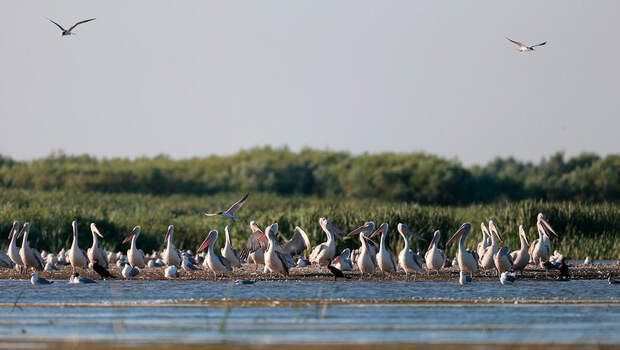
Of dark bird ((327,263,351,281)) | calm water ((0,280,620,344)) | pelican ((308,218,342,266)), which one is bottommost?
calm water ((0,280,620,344))

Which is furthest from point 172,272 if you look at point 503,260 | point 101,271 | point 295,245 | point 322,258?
point 503,260

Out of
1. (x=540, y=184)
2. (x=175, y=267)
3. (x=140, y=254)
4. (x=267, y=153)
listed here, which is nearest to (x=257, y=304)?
(x=175, y=267)

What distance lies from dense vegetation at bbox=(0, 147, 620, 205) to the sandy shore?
104 ft

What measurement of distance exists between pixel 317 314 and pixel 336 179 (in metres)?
48.9

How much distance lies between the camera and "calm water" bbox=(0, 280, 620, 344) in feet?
34.3

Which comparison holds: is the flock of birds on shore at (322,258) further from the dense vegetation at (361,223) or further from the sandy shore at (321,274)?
the dense vegetation at (361,223)

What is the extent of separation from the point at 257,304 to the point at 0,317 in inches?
128

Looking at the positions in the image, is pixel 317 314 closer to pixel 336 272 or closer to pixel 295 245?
pixel 336 272

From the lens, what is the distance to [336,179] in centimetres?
6128

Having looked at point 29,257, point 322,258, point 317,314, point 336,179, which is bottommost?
point 317,314

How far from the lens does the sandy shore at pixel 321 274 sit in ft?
60.0

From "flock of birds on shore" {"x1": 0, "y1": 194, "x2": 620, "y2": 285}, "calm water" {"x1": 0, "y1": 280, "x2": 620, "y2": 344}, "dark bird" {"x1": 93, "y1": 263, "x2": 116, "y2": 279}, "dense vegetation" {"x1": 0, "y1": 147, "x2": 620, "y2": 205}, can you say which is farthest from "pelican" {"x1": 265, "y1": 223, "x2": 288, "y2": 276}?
"dense vegetation" {"x1": 0, "y1": 147, "x2": 620, "y2": 205}

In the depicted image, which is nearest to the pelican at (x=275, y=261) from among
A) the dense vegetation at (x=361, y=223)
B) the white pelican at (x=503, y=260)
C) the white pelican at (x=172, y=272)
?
the white pelican at (x=172, y=272)

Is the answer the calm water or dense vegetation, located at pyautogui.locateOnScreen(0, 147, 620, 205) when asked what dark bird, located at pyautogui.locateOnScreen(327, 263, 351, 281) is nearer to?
the calm water
